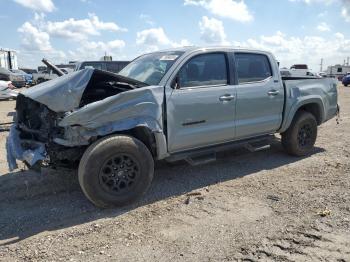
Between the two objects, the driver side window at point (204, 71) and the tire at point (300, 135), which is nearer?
the driver side window at point (204, 71)

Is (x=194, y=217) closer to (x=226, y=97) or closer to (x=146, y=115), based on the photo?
(x=146, y=115)

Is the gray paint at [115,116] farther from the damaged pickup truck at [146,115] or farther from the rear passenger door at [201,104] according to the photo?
the rear passenger door at [201,104]

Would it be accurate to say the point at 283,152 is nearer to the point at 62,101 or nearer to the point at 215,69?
the point at 215,69

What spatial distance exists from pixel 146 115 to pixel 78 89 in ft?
2.84

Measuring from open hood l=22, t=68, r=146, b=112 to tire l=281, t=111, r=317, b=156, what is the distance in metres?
3.11

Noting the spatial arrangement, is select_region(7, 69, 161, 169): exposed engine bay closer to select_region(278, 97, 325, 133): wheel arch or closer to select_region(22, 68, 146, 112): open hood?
select_region(22, 68, 146, 112): open hood

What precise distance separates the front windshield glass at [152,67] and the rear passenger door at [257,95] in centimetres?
110

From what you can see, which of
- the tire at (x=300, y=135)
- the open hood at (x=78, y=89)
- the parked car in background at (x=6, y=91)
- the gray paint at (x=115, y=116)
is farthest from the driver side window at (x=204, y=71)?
the parked car in background at (x=6, y=91)

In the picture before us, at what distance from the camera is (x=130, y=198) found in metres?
4.76

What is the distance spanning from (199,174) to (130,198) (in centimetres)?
160

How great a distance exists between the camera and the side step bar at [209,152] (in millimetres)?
5336

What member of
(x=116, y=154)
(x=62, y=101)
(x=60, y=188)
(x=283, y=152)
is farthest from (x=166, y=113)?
(x=283, y=152)

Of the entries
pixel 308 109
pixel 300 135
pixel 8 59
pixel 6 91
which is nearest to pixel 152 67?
pixel 300 135

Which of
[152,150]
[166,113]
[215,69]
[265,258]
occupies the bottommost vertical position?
[265,258]
